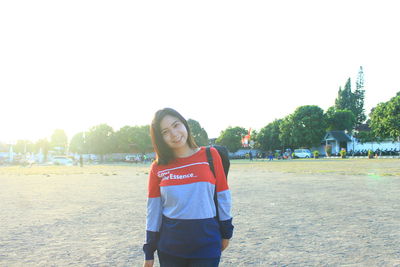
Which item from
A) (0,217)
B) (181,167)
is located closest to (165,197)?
(181,167)

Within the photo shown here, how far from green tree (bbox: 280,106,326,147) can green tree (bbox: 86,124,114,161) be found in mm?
40548

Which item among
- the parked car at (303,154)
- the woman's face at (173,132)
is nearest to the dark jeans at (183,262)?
the woman's face at (173,132)

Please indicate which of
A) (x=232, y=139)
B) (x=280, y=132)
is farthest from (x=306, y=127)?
(x=232, y=139)

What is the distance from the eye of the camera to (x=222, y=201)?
8.43ft

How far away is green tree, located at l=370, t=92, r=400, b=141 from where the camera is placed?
45438 mm

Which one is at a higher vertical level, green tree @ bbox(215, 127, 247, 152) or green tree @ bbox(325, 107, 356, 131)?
green tree @ bbox(325, 107, 356, 131)

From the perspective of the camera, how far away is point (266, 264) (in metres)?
4.33

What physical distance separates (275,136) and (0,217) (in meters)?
83.7

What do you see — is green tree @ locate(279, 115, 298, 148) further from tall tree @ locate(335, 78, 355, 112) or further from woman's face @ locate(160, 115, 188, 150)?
woman's face @ locate(160, 115, 188, 150)

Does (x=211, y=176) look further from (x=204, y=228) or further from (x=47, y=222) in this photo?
(x=47, y=222)

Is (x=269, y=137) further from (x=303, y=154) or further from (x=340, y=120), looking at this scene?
(x=303, y=154)

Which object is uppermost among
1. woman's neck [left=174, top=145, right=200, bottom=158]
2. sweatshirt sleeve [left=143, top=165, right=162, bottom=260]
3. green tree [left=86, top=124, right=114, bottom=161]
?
green tree [left=86, top=124, right=114, bottom=161]

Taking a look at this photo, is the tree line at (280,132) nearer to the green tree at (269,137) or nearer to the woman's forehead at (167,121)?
the green tree at (269,137)

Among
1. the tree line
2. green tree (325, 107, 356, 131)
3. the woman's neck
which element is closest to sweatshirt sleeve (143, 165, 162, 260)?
the woman's neck
